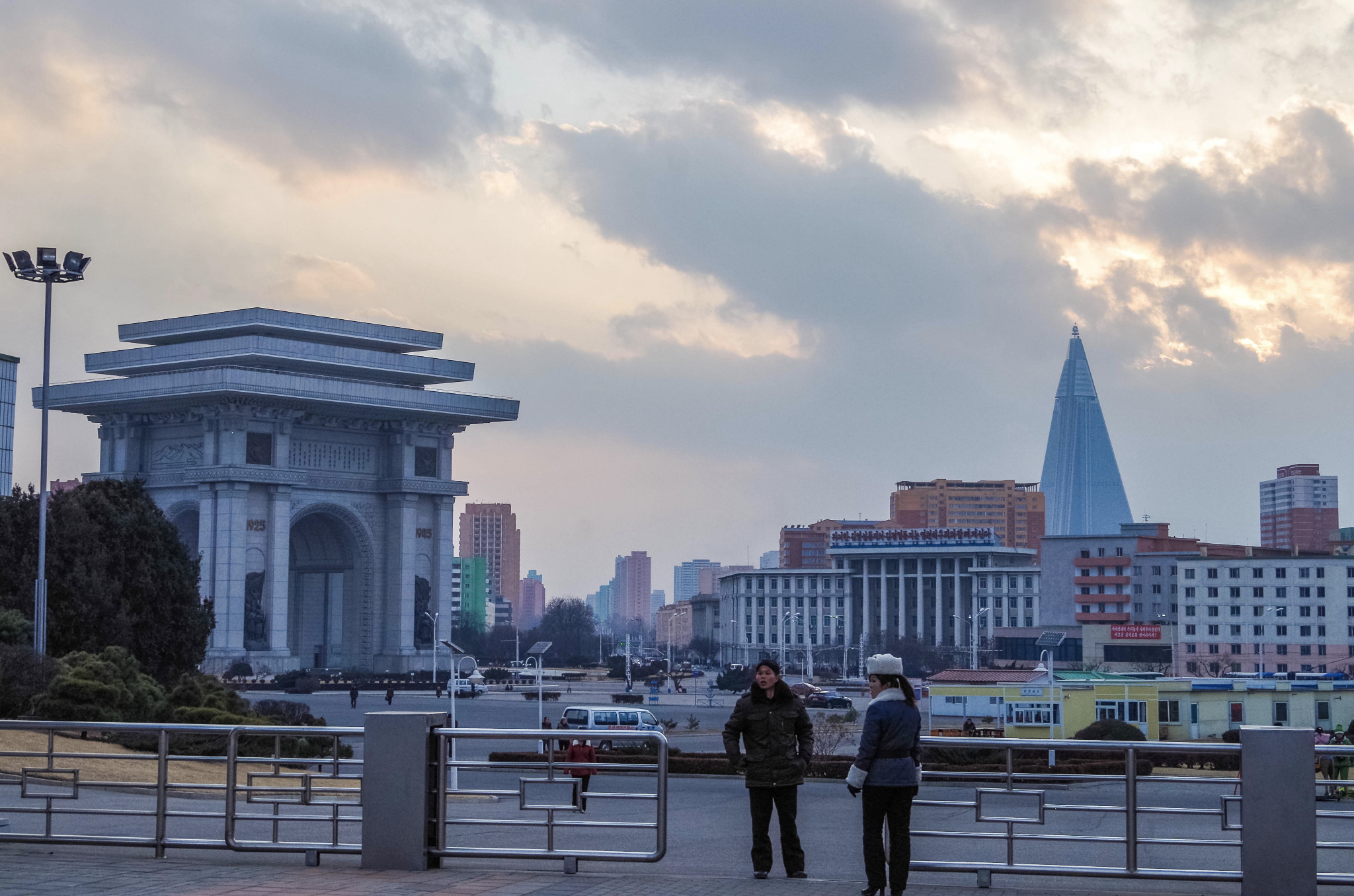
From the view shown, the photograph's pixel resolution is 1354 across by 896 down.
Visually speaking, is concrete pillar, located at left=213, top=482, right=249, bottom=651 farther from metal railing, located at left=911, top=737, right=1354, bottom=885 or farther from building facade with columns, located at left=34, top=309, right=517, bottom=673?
metal railing, located at left=911, top=737, right=1354, bottom=885

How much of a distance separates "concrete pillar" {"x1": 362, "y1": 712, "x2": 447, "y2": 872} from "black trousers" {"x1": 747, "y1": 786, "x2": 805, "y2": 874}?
3.07 m

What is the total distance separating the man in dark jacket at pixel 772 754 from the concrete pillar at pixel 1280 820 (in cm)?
387

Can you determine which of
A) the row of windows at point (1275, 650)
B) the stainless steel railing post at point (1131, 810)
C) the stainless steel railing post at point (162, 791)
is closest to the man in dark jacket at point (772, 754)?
the stainless steel railing post at point (1131, 810)

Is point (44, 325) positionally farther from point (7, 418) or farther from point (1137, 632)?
point (1137, 632)

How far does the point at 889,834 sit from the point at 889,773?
0.55 meters

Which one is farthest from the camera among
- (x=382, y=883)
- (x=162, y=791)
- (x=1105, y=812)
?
(x=162, y=791)

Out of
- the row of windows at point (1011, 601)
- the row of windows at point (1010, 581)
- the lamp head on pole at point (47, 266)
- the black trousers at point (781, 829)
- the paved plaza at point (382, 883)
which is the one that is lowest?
the paved plaza at point (382, 883)

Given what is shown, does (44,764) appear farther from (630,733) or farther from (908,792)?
(908,792)

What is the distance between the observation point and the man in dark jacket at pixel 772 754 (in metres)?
14.2

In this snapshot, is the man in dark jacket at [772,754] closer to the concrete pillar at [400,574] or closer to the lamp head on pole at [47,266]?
the lamp head on pole at [47,266]

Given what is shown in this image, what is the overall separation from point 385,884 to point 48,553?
160ft

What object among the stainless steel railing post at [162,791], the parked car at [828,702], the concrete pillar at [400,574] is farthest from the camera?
the concrete pillar at [400,574]

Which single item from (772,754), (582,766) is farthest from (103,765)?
(772,754)

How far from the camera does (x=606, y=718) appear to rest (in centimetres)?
4772
